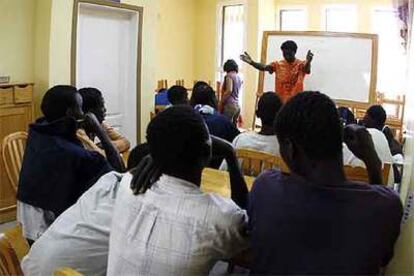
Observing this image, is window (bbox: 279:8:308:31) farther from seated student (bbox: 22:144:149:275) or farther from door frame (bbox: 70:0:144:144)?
seated student (bbox: 22:144:149:275)

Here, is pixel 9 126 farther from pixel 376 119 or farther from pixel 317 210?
pixel 317 210

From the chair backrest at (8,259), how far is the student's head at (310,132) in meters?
0.78

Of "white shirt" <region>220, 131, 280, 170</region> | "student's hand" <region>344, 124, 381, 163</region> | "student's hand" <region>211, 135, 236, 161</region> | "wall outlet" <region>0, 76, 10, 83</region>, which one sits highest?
"wall outlet" <region>0, 76, 10, 83</region>

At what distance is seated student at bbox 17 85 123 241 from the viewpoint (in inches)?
80.8

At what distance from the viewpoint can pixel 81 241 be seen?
1.55m

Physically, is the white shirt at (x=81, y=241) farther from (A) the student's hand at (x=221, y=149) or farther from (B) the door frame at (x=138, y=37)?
(B) the door frame at (x=138, y=37)

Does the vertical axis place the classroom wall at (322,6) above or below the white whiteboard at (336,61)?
above

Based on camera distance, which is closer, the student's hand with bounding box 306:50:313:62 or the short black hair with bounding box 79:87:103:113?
the short black hair with bounding box 79:87:103:113

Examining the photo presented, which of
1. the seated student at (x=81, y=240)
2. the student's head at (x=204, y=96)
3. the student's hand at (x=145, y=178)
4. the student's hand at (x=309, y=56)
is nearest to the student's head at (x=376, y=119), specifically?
the student's head at (x=204, y=96)

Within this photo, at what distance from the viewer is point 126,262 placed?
1.30m

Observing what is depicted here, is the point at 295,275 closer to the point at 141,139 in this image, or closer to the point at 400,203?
the point at 400,203

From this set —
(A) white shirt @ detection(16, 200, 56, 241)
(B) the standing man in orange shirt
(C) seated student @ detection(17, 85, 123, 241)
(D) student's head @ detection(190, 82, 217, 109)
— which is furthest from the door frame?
(A) white shirt @ detection(16, 200, 56, 241)

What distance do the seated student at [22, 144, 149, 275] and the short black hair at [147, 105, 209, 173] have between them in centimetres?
33

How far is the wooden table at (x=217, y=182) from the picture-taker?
235 cm
